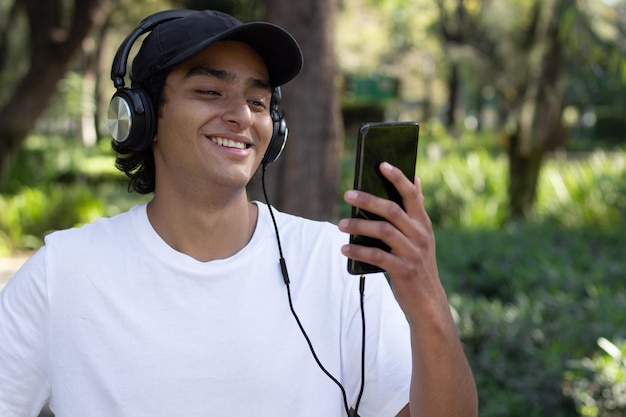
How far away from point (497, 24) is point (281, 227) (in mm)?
22274

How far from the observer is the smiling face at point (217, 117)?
2.07 m

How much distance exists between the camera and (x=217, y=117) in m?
2.09

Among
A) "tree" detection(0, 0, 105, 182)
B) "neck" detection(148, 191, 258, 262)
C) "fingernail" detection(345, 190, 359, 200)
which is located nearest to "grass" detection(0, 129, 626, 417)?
"tree" detection(0, 0, 105, 182)

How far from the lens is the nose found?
6.83 ft

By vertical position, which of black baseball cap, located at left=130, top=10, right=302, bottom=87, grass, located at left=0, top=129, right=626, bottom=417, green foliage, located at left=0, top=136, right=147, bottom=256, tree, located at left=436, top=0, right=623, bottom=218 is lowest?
green foliage, located at left=0, top=136, right=147, bottom=256

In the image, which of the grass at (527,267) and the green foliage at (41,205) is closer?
the grass at (527,267)

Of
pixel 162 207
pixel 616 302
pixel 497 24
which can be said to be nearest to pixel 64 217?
pixel 616 302

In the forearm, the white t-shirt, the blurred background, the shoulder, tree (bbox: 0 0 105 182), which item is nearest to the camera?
the forearm

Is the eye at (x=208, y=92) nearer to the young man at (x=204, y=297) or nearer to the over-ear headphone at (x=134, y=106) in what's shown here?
the young man at (x=204, y=297)

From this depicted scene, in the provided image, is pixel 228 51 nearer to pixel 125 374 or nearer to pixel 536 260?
pixel 125 374

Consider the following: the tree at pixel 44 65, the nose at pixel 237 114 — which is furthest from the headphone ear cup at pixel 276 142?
the tree at pixel 44 65

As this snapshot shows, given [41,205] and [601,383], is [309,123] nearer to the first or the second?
[601,383]

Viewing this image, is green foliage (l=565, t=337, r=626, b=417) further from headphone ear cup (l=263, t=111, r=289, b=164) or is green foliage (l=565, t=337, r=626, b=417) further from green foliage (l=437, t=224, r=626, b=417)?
headphone ear cup (l=263, t=111, r=289, b=164)

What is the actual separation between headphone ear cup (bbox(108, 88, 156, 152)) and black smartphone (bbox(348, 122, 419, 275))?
2.38ft
